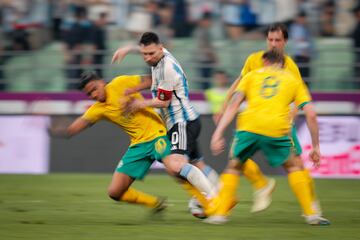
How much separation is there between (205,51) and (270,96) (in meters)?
8.69

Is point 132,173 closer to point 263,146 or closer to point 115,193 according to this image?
point 115,193

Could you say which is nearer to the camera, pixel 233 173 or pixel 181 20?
pixel 233 173

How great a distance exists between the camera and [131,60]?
57.9 ft

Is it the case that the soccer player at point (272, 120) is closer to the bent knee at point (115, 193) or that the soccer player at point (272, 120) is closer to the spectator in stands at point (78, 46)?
the bent knee at point (115, 193)

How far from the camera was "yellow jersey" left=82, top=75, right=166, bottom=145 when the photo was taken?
9.23m

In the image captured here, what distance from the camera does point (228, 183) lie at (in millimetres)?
8438

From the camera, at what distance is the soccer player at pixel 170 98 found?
29.2ft

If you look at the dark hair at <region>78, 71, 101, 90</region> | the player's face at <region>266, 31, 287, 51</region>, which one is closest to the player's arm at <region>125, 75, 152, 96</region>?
the dark hair at <region>78, 71, 101, 90</region>

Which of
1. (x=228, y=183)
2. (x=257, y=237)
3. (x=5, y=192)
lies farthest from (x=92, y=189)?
(x=257, y=237)

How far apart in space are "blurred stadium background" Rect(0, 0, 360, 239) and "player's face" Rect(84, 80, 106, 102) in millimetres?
5477

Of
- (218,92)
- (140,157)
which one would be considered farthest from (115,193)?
(218,92)

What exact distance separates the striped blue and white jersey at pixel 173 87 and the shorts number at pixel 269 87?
1.09 m

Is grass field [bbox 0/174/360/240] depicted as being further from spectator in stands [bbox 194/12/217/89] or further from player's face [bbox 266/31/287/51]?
spectator in stands [bbox 194/12/217/89]

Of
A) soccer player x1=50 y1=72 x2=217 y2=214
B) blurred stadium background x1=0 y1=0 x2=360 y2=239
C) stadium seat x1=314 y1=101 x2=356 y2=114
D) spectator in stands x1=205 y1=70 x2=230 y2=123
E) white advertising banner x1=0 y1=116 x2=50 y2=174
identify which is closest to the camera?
soccer player x1=50 y1=72 x2=217 y2=214
